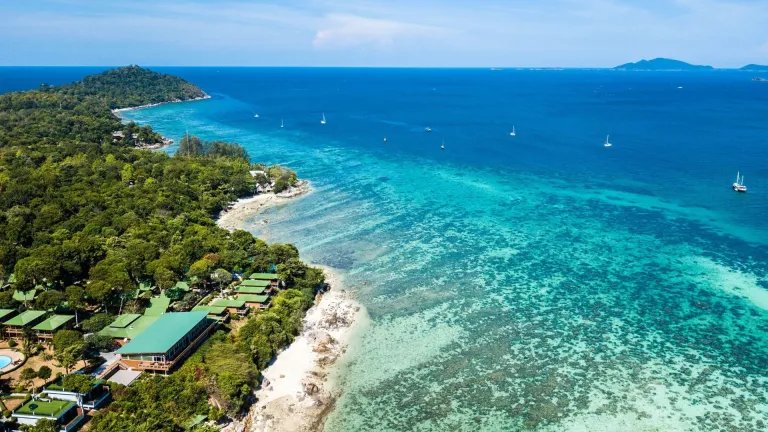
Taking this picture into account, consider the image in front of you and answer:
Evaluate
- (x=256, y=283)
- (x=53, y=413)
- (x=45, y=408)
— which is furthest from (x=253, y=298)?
(x=53, y=413)

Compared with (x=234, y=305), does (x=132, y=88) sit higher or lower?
higher

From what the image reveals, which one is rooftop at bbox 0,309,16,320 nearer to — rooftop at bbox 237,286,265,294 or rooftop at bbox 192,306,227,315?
rooftop at bbox 192,306,227,315

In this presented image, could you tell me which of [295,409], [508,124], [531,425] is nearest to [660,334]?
[531,425]

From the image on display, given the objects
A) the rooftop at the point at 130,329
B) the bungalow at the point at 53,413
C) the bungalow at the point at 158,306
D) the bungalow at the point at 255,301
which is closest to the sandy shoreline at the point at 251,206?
the bungalow at the point at 255,301

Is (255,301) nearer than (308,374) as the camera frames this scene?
No

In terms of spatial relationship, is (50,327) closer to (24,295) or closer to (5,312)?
(5,312)

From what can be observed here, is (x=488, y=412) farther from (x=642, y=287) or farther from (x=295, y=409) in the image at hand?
(x=642, y=287)
